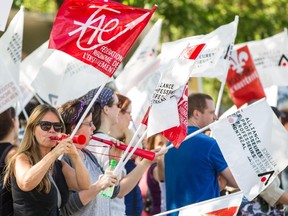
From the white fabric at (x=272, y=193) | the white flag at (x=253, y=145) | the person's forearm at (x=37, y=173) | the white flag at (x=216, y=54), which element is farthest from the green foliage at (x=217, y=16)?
the person's forearm at (x=37, y=173)

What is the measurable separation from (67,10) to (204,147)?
5.37ft

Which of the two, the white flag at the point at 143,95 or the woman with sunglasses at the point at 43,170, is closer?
the woman with sunglasses at the point at 43,170

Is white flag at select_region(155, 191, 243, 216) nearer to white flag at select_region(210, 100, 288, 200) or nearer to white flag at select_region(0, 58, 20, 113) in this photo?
white flag at select_region(210, 100, 288, 200)

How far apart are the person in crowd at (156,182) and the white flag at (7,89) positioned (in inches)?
56.6

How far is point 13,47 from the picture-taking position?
27.7 ft

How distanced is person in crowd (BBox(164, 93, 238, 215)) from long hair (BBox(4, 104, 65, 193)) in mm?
1567

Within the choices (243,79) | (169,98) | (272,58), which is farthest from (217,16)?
(169,98)

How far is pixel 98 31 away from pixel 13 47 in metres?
2.01

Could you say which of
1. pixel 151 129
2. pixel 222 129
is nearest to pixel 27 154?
pixel 151 129

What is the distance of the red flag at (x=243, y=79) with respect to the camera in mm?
9500

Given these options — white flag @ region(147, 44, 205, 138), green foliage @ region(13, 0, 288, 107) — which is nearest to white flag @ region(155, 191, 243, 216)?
white flag @ region(147, 44, 205, 138)

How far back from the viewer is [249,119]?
23.0ft

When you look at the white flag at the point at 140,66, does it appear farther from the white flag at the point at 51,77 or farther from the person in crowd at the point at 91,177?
the person in crowd at the point at 91,177

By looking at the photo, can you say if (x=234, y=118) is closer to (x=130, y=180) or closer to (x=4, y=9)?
Answer: (x=130, y=180)
